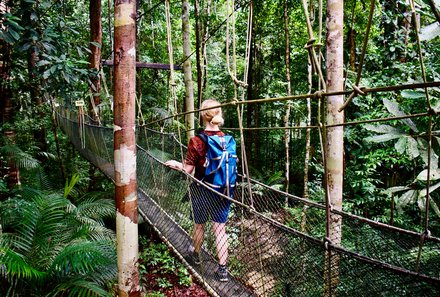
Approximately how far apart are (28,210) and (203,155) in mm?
1473

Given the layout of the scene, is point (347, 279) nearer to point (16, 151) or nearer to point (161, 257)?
point (161, 257)

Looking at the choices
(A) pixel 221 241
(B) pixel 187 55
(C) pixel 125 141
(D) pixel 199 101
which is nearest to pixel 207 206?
(A) pixel 221 241

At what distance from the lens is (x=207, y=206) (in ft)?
4.48

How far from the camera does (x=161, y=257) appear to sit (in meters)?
3.13

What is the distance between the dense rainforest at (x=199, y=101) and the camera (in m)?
1.42

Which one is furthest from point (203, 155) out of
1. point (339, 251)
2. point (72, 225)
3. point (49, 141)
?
point (49, 141)

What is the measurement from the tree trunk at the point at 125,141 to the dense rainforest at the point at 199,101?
13.9 inches

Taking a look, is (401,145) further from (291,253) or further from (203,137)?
(203,137)

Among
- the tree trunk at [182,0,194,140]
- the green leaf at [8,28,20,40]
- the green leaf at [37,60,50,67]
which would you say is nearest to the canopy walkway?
the green leaf at [37,60,50,67]

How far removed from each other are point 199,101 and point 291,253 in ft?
7.79

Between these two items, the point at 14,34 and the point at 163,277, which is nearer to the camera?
the point at 14,34

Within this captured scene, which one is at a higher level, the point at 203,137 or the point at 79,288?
the point at 203,137

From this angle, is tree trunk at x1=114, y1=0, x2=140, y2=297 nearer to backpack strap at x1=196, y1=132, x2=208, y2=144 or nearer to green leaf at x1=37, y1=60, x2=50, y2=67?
backpack strap at x1=196, y1=132, x2=208, y2=144

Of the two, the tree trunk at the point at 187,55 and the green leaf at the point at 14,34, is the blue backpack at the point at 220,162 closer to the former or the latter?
the green leaf at the point at 14,34
